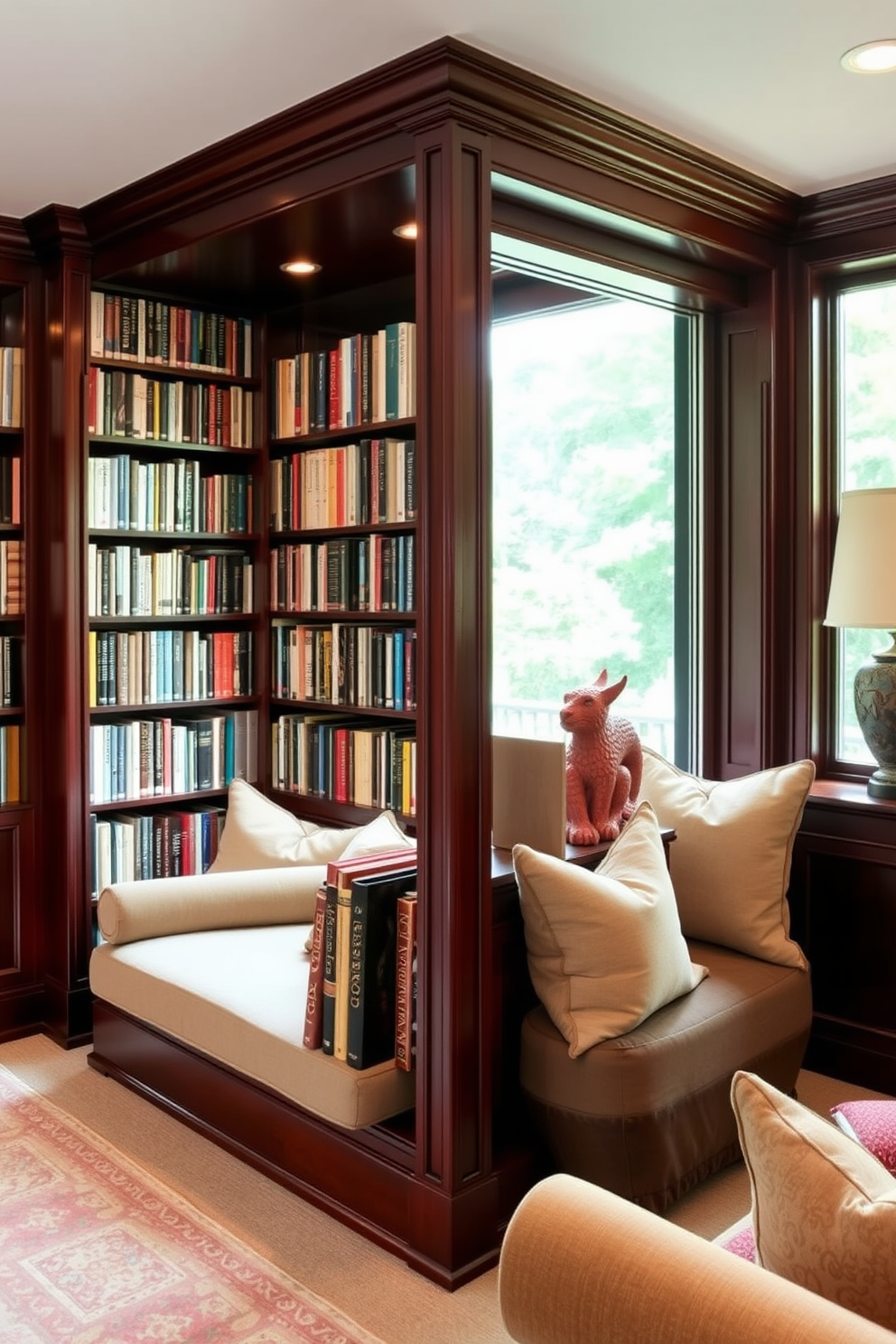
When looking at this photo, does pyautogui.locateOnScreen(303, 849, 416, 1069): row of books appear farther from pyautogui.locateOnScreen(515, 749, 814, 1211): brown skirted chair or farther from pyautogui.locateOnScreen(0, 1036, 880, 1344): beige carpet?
pyautogui.locateOnScreen(0, 1036, 880, 1344): beige carpet

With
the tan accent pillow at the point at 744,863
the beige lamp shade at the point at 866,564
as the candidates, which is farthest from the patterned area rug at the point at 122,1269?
the beige lamp shade at the point at 866,564

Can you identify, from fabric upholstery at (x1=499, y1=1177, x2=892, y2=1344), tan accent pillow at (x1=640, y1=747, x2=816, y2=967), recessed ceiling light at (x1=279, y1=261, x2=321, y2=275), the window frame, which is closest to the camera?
fabric upholstery at (x1=499, y1=1177, x2=892, y2=1344)

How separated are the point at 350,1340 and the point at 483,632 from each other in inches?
55.5

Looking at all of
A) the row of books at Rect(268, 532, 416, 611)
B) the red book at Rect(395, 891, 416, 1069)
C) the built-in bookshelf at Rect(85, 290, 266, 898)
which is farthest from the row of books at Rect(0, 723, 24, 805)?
the red book at Rect(395, 891, 416, 1069)

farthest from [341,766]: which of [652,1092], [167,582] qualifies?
[652,1092]

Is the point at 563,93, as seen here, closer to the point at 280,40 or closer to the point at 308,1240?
the point at 280,40

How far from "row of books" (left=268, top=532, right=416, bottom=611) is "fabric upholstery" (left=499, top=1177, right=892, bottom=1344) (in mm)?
2382

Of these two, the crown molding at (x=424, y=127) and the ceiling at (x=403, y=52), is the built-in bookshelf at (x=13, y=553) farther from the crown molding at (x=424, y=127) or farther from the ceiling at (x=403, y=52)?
the ceiling at (x=403, y=52)

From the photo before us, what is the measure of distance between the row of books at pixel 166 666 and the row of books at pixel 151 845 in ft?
1.32

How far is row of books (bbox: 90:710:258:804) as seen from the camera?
12.7ft

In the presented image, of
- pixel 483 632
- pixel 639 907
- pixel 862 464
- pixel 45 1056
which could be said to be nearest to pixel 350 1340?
pixel 639 907

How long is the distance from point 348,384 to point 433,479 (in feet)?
4.52

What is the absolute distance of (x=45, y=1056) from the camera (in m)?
3.68

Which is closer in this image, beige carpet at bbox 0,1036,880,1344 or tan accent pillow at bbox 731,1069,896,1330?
tan accent pillow at bbox 731,1069,896,1330
